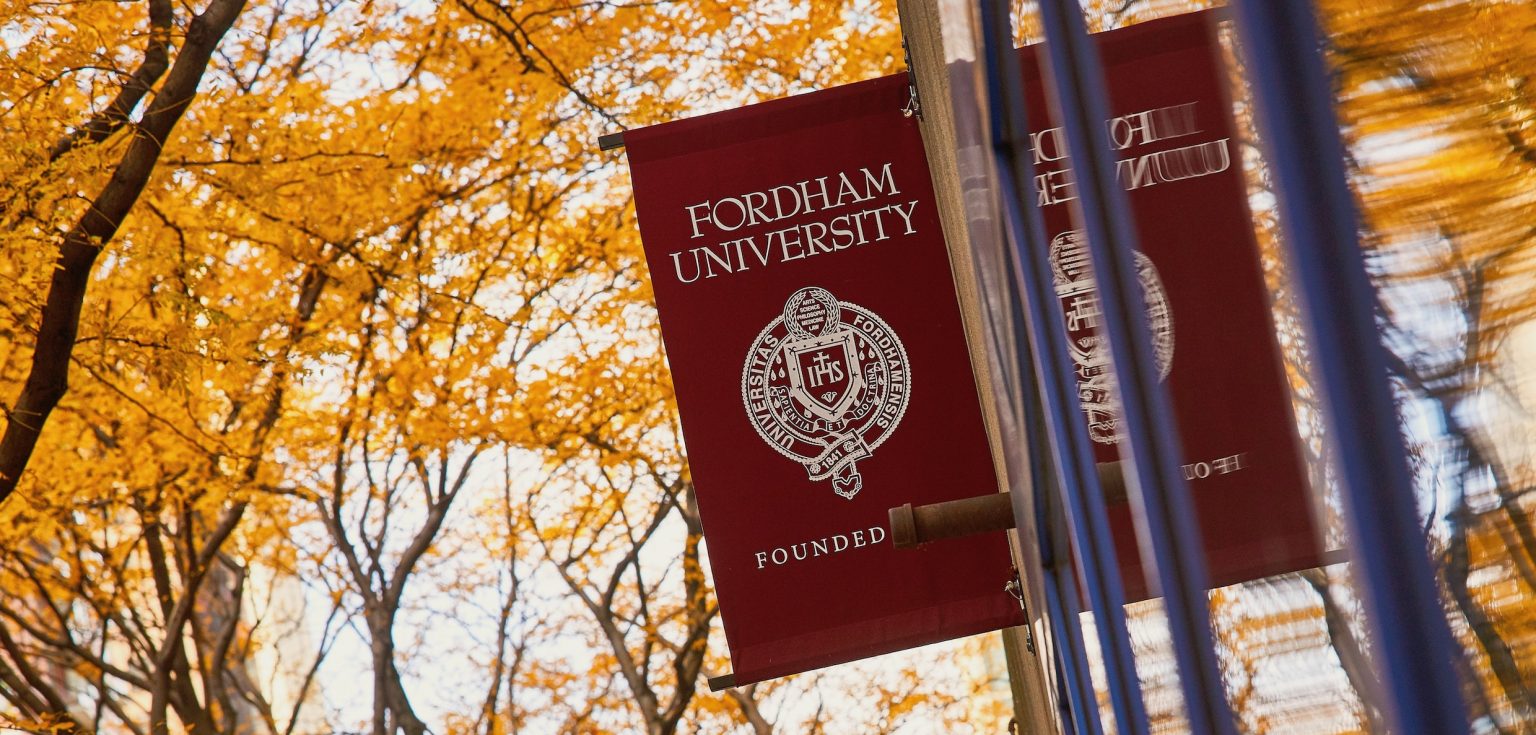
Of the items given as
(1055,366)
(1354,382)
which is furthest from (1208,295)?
(1055,366)

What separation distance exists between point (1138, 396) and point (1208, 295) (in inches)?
10.4

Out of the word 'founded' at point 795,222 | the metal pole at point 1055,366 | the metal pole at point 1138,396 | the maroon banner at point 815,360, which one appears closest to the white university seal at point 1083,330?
the metal pole at point 1055,366

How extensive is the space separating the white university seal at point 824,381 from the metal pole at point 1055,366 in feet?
9.60

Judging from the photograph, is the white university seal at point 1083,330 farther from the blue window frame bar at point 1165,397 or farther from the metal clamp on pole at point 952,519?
the metal clamp on pole at point 952,519

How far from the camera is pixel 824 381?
507 centimetres

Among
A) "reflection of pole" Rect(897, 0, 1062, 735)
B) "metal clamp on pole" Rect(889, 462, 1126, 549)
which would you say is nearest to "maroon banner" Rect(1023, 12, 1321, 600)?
"reflection of pole" Rect(897, 0, 1062, 735)

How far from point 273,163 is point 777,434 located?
15.2 feet

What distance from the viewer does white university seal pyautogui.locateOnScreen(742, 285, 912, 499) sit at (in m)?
5.02

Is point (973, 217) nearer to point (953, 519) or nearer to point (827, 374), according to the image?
point (953, 519)

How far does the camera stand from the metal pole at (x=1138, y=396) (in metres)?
1.23

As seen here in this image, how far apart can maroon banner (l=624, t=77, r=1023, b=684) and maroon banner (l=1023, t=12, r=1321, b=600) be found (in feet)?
11.8

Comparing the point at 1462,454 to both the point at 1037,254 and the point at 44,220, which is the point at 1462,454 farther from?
the point at 44,220

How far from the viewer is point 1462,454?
0.61 m

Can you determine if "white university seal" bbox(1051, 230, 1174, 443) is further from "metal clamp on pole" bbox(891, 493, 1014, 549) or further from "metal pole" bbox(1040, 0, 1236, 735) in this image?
"metal clamp on pole" bbox(891, 493, 1014, 549)
